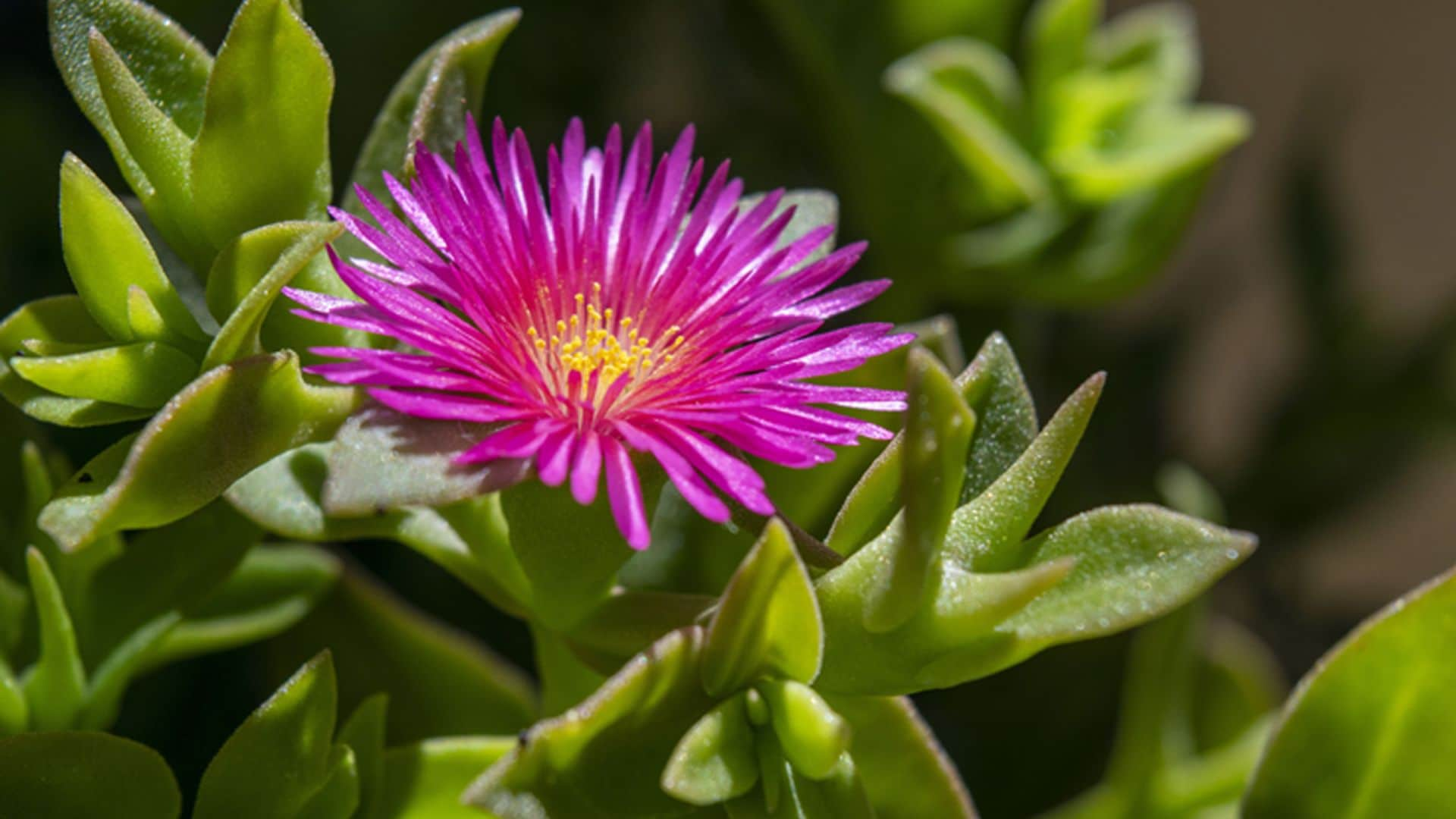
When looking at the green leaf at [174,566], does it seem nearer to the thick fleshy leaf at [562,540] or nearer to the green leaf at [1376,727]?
the thick fleshy leaf at [562,540]

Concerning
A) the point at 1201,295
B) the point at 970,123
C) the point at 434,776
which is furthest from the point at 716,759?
the point at 1201,295

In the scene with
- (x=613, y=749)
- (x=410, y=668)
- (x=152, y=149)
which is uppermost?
(x=152, y=149)

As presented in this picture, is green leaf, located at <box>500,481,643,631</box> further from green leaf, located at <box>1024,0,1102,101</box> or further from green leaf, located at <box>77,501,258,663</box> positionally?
green leaf, located at <box>1024,0,1102,101</box>

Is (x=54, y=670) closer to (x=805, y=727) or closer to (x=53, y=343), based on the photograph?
(x=53, y=343)

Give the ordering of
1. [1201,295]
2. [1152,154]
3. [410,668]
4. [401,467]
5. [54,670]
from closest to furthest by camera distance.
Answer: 1. [401,467]
2. [54,670]
3. [410,668]
4. [1152,154]
5. [1201,295]

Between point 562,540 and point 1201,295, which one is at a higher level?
point 562,540

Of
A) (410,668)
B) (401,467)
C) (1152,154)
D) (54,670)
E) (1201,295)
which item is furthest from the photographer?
(1201,295)

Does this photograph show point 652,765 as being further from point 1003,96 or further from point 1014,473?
point 1003,96

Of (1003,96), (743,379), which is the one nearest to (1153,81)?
(1003,96)
